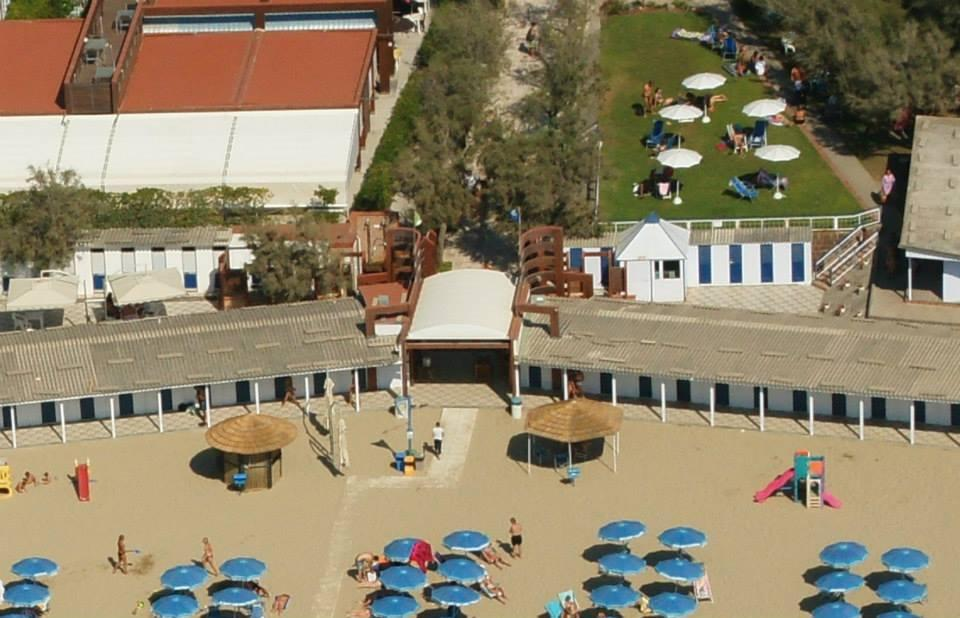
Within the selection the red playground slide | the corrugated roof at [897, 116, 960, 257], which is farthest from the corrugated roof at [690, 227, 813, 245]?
the red playground slide

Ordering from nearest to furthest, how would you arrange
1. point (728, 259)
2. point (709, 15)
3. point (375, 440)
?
point (375, 440) → point (728, 259) → point (709, 15)

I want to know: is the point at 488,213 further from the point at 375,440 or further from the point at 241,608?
the point at 241,608

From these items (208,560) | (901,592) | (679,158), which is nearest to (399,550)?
(208,560)

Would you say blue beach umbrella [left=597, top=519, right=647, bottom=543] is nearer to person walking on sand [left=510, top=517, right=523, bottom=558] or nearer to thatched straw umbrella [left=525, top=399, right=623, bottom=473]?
person walking on sand [left=510, top=517, right=523, bottom=558]

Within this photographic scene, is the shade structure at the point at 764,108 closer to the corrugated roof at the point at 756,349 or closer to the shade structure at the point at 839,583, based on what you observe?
the corrugated roof at the point at 756,349

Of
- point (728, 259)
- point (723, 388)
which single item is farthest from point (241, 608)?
point (728, 259)
